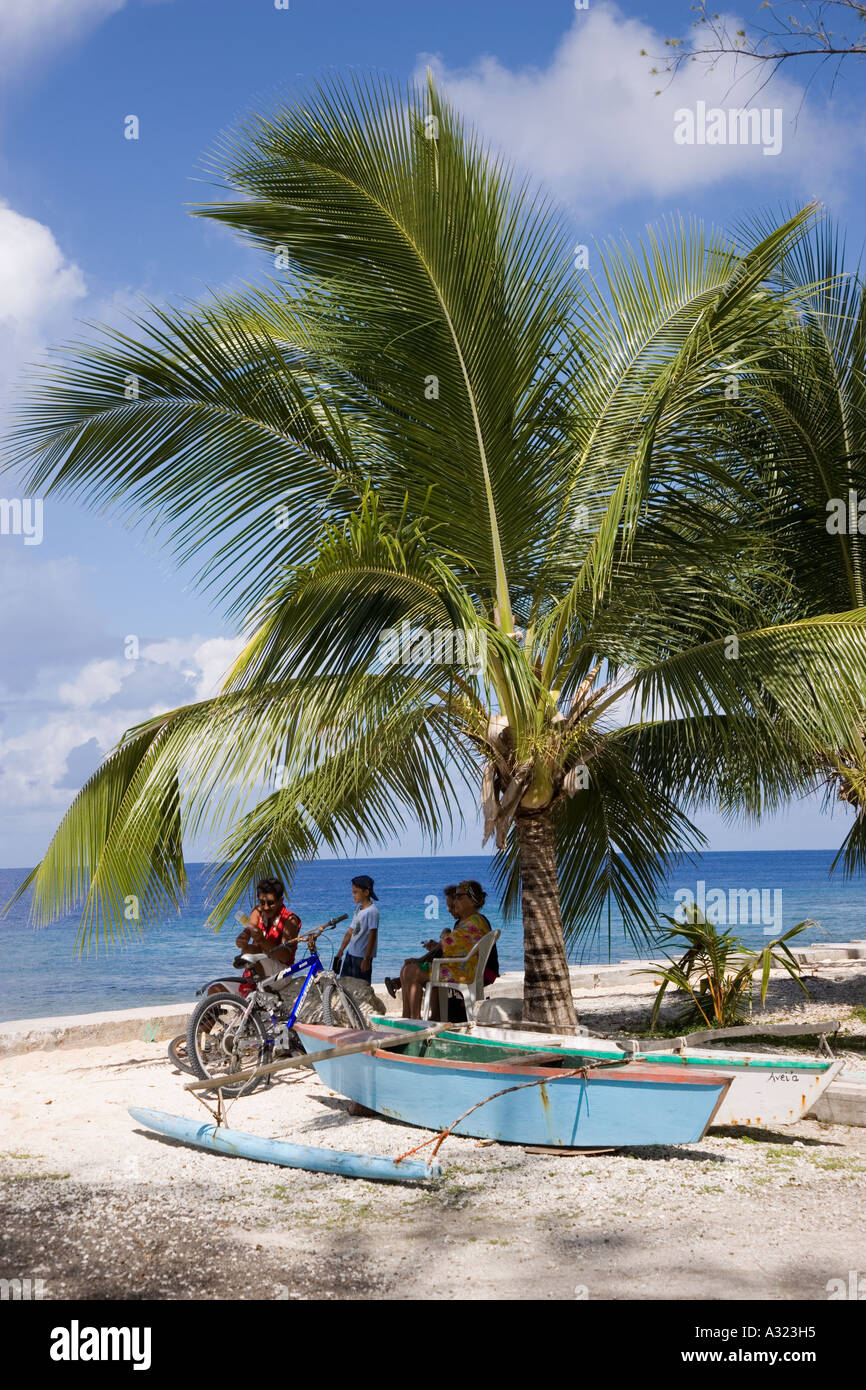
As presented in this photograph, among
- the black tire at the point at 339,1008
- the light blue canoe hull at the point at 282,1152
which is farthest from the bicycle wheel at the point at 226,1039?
the light blue canoe hull at the point at 282,1152

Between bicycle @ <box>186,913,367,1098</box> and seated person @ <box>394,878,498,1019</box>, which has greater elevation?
seated person @ <box>394,878,498,1019</box>

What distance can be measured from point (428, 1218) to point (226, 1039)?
333cm

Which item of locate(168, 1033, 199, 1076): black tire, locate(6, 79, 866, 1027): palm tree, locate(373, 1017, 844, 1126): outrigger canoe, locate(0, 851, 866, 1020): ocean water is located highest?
locate(6, 79, 866, 1027): palm tree

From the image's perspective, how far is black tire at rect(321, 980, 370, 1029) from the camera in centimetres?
827

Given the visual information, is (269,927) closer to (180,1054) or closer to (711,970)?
(180,1054)

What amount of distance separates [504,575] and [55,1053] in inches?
248

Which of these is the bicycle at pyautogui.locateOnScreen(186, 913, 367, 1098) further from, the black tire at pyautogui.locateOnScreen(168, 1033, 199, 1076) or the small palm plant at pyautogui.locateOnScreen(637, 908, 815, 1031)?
the small palm plant at pyautogui.locateOnScreen(637, 908, 815, 1031)

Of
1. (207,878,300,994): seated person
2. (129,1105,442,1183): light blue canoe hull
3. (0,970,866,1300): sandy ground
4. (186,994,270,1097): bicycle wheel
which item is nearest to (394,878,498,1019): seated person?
(207,878,300,994): seated person

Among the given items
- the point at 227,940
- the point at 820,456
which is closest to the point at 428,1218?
the point at 820,456

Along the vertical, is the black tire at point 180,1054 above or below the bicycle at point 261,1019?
below

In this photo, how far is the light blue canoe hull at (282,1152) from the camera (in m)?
5.65

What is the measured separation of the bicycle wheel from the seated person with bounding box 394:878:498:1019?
1333 mm

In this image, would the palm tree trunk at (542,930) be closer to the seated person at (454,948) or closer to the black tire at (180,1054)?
the seated person at (454,948)

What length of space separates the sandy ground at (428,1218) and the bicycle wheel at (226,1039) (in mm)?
703
